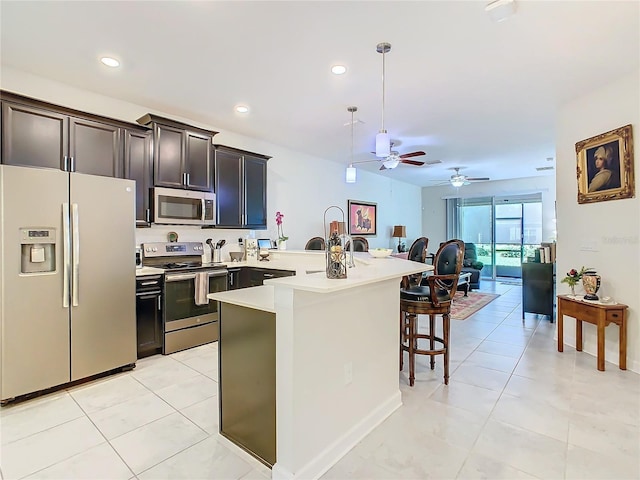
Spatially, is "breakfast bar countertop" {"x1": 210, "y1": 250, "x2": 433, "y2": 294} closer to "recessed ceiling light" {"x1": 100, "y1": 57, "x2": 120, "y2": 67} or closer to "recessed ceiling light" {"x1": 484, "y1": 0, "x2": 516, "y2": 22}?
"recessed ceiling light" {"x1": 484, "y1": 0, "x2": 516, "y2": 22}

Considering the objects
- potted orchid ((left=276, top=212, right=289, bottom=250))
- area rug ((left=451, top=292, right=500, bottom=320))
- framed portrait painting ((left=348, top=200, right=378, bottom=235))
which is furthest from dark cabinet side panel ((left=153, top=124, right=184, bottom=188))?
area rug ((left=451, top=292, right=500, bottom=320))

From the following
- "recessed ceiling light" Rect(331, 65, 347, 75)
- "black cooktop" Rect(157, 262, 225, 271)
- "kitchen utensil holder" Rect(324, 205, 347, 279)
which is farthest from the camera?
"black cooktop" Rect(157, 262, 225, 271)

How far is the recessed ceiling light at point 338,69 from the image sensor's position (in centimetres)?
301

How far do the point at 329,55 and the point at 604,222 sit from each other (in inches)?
130

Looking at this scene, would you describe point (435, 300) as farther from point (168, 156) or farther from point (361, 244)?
point (361, 244)

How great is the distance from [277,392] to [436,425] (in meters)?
1.21

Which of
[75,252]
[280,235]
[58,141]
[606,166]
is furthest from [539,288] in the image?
[58,141]

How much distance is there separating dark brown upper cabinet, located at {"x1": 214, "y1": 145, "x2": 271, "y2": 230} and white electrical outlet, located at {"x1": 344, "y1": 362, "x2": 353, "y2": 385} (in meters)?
2.95

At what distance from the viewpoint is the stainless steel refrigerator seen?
251cm

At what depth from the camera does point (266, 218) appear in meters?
5.09

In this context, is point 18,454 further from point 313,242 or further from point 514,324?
point 514,324

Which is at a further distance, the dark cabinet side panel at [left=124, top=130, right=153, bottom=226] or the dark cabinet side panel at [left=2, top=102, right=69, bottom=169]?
the dark cabinet side panel at [left=124, top=130, right=153, bottom=226]

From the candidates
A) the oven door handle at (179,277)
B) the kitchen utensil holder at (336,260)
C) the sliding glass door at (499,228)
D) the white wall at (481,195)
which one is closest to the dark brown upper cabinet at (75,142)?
the oven door handle at (179,277)

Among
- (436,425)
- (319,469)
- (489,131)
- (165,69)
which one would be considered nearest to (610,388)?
(436,425)
